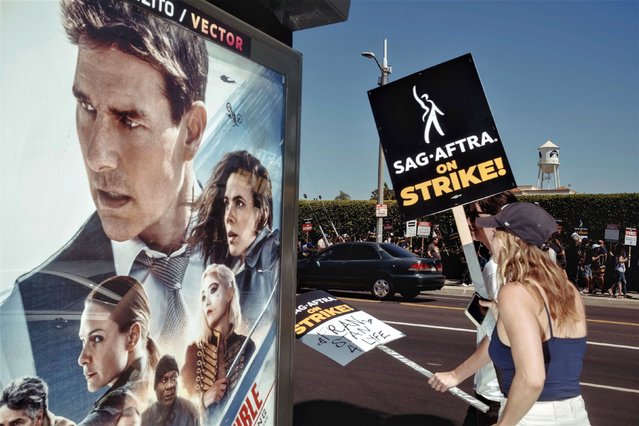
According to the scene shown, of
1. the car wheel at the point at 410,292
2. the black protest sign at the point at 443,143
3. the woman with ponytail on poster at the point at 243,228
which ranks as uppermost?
the black protest sign at the point at 443,143

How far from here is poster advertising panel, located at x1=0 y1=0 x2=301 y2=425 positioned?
156cm

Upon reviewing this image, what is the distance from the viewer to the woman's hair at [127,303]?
179cm

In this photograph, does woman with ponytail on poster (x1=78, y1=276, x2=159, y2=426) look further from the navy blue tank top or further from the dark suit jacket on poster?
the navy blue tank top

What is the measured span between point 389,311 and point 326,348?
10236 millimetres

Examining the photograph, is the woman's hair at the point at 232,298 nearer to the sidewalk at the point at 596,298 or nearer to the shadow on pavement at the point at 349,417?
the shadow on pavement at the point at 349,417

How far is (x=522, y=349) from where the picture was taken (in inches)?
84.5

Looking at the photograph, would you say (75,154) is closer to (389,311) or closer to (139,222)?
(139,222)

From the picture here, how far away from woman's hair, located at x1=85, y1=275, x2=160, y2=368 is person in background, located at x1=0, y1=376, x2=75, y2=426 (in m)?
0.27

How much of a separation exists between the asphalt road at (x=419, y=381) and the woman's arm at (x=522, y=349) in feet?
11.7

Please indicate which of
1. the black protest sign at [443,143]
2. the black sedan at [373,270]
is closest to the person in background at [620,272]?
the black sedan at [373,270]

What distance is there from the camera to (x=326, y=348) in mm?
3139

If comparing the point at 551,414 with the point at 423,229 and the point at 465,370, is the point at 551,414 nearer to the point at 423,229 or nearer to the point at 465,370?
the point at 465,370

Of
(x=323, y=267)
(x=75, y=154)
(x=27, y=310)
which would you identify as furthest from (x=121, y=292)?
(x=323, y=267)

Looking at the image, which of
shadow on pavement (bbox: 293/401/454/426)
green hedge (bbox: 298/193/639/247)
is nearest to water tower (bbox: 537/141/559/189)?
green hedge (bbox: 298/193/639/247)
